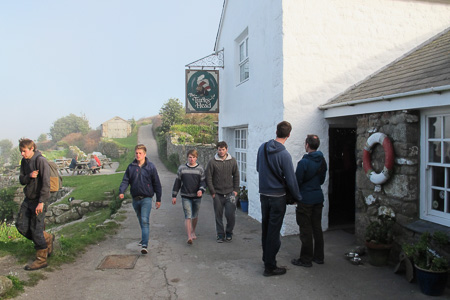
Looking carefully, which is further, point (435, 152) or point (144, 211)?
point (144, 211)

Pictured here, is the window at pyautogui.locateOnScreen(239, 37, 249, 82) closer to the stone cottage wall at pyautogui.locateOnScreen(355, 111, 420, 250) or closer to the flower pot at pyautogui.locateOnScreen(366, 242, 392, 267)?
the stone cottage wall at pyautogui.locateOnScreen(355, 111, 420, 250)

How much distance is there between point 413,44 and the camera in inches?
294

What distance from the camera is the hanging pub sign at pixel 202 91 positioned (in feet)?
34.0

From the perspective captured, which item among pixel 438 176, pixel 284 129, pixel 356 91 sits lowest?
pixel 438 176

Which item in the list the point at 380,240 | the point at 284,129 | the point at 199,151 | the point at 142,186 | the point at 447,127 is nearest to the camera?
the point at 447,127

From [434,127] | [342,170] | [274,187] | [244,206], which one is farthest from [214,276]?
[342,170]

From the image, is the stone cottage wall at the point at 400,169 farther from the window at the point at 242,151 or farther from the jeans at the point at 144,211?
the window at the point at 242,151

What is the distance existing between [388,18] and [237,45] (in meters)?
4.19

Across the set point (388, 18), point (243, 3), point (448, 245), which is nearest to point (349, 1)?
point (388, 18)

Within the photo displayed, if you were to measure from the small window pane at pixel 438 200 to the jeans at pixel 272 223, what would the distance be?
2.16m

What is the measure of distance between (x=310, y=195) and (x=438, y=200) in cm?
176

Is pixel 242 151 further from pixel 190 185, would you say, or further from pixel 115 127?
pixel 115 127

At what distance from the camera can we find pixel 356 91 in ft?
21.3

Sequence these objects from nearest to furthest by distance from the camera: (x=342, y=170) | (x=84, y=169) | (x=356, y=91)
Result: (x=356, y=91), (x=342, y=170), (x=84, y=169)
